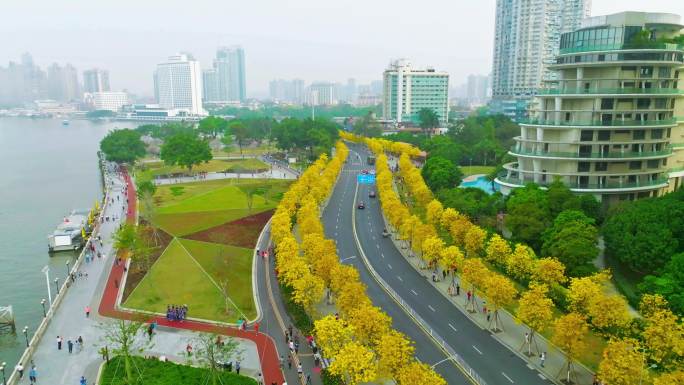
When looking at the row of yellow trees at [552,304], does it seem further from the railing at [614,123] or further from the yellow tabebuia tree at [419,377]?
the railing at [614,123]

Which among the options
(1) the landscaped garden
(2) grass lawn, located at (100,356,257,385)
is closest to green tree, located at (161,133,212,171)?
(1) the landscaped garden

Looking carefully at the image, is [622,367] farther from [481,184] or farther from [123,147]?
[123,147]

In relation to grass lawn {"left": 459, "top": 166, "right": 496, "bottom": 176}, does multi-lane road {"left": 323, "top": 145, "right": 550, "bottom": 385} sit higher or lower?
lower

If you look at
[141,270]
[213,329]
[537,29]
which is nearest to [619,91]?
[213,329]

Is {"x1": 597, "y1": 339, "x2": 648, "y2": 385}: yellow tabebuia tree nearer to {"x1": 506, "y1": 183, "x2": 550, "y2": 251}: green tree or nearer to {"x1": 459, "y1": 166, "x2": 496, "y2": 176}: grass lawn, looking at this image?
{"x1": 506, "y1": 183, "x2": 550, "y2": 251}: green tree

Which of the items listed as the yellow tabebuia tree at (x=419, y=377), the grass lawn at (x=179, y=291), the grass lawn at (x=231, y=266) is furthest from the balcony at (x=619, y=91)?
the yellow tabebuia tree at (x=419, y=377)

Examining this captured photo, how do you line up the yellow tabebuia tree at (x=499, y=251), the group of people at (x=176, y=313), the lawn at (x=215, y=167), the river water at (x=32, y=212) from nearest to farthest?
the group of people at (x=176, y=313) < the yellow tabebuia tree at (x=499, y=251) < the river water at (x=32, y=212) < the lawn at (x=215, y=167)

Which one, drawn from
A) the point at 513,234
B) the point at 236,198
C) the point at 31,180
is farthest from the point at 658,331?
the point at 31,180
